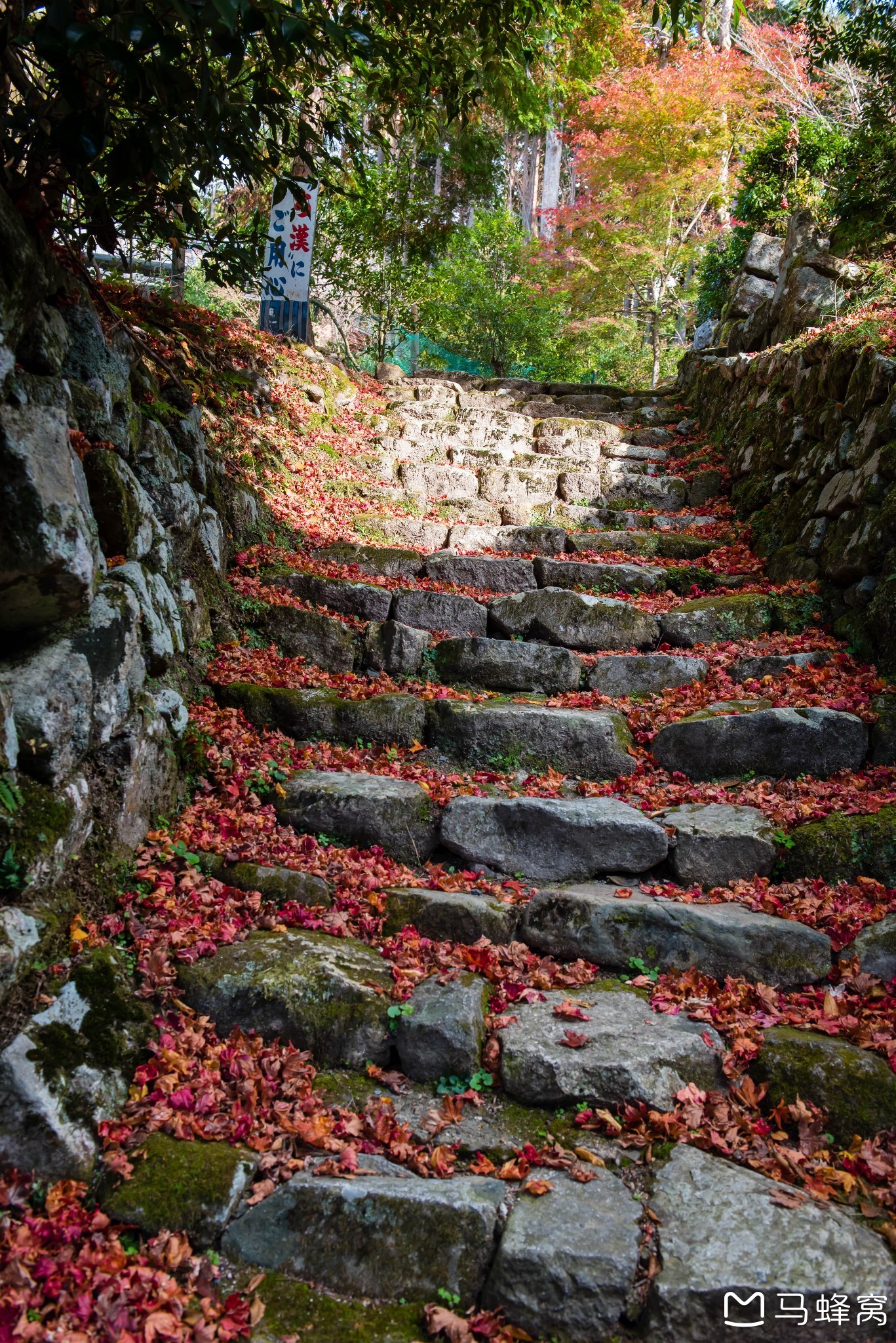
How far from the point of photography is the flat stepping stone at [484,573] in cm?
720

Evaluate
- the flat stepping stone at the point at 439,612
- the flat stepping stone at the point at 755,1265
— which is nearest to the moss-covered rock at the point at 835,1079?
the flat stepping stone at the point at 755,1265

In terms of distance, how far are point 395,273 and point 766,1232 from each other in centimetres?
1338

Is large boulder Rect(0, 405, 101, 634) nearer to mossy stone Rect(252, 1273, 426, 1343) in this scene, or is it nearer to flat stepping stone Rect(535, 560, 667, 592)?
mossy stone Rect(252, 1273, 426, 1343)

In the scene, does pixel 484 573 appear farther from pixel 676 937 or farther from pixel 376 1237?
pixel 376 1237

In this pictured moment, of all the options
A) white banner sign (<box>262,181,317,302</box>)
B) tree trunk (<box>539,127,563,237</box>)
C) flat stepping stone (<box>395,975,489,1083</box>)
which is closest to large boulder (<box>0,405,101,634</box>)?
flat stepping stone (<box>395,975,489,1083</box>)

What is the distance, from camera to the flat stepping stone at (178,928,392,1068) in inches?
122

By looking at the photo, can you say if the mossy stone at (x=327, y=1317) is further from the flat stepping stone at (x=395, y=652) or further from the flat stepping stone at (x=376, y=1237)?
the flat stepping stone at (x=395, y=652)

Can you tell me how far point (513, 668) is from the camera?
19.2 feet

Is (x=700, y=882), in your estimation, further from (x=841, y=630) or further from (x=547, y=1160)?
(x=841, y=630)

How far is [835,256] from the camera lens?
8.95 metres

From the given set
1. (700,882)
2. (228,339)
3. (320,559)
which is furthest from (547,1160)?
(228,339)

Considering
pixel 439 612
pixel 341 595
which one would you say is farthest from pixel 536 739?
pixel 341 595

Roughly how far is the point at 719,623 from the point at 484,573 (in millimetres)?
2092

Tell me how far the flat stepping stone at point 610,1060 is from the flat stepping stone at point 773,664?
316 cm
